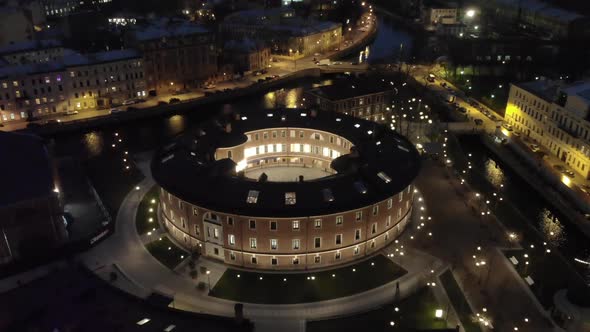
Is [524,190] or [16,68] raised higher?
[16,68]

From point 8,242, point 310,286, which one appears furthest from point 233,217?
point 8,242

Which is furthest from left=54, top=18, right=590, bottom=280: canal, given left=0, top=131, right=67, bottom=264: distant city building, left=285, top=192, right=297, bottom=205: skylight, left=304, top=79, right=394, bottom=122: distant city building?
left=285, top=192, right=297, bottom=205: skylight

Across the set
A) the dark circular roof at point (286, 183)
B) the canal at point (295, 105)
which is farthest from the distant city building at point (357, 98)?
the dark circular roof at point (286, 183)

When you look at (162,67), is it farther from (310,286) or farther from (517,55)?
(517,55)

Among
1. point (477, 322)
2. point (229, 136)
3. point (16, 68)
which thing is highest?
point (16, 68)

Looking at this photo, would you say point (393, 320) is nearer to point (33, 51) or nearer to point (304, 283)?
point (304, 283)

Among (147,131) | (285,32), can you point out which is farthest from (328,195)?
(285,32)

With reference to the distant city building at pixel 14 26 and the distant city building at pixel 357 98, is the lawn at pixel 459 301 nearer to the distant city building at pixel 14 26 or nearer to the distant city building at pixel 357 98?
the distant city building at pixel 357 98
